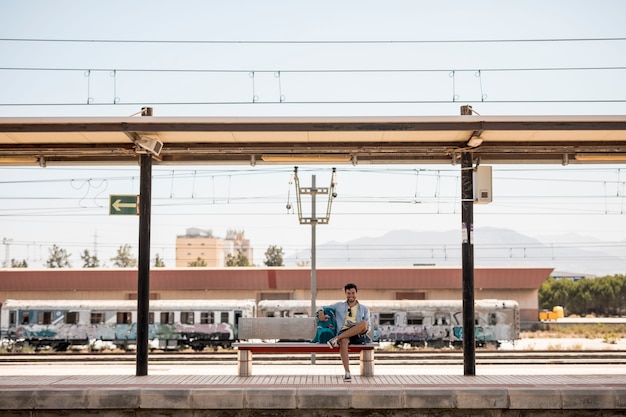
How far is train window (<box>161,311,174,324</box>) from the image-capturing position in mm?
31641

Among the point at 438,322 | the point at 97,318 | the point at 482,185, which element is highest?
the point at 482,185

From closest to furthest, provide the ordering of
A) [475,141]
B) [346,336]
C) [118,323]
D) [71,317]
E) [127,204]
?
[346,336], [475,141], [127,204], [118,323], [71,317]

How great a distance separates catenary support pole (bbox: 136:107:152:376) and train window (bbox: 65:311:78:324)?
67.5 feet

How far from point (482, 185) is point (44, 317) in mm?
24697

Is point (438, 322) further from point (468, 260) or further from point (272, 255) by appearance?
point (272, 255)

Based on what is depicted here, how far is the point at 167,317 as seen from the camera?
31.7 metres

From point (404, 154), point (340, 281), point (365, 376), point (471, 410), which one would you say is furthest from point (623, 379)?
point (340, 281)

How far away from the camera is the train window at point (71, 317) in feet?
106

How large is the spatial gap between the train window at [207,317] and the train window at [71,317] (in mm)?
5561

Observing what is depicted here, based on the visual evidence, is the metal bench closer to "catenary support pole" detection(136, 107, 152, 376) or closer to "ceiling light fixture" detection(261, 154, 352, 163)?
"catenary support pole" detection(136, 107, 152, 376)

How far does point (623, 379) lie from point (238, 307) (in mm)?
21472

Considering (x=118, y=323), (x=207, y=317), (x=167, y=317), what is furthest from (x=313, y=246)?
(x=118, y=323)

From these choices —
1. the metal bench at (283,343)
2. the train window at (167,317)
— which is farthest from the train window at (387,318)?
the metal bench at (283,343)

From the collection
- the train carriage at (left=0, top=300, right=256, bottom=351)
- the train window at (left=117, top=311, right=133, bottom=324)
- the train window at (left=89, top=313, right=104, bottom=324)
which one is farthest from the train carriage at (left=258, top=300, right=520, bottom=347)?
the train window at (left=89, top=313, right=104, bottom=324)
